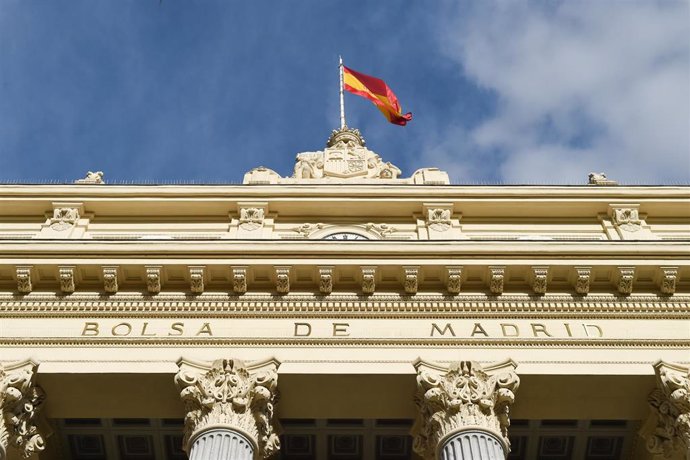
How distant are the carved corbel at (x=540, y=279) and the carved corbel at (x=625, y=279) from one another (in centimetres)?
182

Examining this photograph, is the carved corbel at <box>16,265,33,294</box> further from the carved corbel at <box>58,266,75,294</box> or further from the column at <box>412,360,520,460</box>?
the column at <box>412,360,520,460</box>

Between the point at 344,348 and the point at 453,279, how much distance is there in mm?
3262

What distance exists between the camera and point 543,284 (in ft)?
70.9

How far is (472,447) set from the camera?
18.0m

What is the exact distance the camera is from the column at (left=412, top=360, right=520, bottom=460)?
1812 cm

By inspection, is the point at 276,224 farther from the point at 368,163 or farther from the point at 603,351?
the point at 603,351

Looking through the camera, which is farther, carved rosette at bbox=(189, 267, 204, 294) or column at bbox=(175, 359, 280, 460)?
carved rosette at bbox=(189, 267, 204, 294)

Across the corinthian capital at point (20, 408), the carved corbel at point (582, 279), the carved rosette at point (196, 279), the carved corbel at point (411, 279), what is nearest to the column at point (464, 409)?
the carved corbel at point (411, 279)

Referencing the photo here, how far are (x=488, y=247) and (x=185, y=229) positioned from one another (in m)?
9.44

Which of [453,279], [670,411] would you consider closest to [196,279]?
[453,279]

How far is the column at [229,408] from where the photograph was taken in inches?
Answer: 711

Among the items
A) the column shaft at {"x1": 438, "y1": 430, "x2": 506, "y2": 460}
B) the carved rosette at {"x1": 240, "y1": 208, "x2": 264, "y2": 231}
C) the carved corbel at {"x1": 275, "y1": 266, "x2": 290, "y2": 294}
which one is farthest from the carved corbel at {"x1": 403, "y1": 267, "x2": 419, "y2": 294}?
the carved rosette at {"x1": 240, "y1": 208, "x2": 264, "y2": 231}

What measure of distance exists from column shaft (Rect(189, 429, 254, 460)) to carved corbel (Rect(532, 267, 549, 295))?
26.7ft

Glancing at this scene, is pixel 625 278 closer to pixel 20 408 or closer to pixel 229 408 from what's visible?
pixel 229 408
